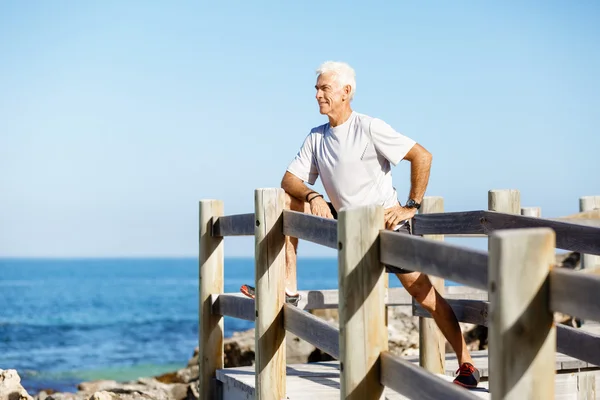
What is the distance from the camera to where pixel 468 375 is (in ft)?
18.1

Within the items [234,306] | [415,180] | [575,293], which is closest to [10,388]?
[234,306]

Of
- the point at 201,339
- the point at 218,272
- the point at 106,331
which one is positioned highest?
the point at 218,272

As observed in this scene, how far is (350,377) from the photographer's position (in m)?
4.45

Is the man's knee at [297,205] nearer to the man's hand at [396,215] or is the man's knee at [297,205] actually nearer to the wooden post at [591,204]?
the man's hand at [396,215]

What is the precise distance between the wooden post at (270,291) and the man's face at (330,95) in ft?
1.87

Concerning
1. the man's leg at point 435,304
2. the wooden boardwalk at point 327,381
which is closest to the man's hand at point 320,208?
the man's leg at point 435,304

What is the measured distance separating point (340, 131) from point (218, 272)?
2117 millimetres

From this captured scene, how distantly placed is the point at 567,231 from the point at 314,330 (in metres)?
1.55

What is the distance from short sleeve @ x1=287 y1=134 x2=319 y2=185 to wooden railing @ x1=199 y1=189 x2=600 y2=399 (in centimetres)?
34

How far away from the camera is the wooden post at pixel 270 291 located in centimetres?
592

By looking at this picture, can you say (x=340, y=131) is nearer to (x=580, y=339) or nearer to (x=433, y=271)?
(x=580, y=339)

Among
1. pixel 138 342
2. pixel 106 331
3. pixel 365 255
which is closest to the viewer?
pixel 365 255

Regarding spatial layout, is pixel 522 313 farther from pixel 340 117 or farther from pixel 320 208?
pixel 340 117

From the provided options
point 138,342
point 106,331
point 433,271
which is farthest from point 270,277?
point 106,331
